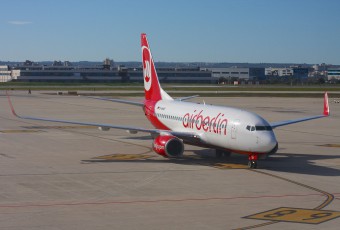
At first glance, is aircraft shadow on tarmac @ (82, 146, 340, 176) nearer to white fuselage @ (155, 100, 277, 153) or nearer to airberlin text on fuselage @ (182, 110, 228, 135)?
white fuselage @ (155, 100, 277, 153)

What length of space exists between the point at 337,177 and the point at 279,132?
23669mm

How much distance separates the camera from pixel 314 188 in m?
29.6

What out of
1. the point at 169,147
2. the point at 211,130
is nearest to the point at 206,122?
the point at 211,130

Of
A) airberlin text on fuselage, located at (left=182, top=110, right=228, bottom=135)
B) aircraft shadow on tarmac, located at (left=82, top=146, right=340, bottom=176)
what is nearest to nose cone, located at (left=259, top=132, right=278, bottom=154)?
aircraft shadow on tarmac, located at (left=82, top=146, right=340, bottom=176)

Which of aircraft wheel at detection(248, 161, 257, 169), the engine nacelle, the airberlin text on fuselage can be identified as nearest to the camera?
aircraft wheel at detection(248, 161, 257, 169)

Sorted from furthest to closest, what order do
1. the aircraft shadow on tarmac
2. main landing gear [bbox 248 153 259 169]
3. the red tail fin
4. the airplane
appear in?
1. the red tail fin
2. the aircraft shadow on tarmac
3. main landing gear [bbox 248 153 259 169]
4. the airplane

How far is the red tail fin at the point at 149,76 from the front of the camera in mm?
46938

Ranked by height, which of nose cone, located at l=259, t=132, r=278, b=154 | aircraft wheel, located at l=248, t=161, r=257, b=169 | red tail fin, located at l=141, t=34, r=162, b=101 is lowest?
aircraft wheel, located at l=248, t=161, r=257, b=169

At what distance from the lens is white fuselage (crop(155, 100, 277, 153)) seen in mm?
34000

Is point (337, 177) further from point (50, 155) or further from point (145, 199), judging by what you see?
point (50, 155)

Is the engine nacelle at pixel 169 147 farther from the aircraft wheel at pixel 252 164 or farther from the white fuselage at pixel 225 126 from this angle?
the aircraft wheel at pixel 252 164

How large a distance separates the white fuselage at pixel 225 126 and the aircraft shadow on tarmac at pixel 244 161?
4.86 ft

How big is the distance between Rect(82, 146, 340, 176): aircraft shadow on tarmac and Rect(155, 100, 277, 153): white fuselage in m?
1.48

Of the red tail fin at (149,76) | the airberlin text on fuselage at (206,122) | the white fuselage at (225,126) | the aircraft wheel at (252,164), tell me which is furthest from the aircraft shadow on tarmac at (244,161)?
the red tail fin at (149,76)
